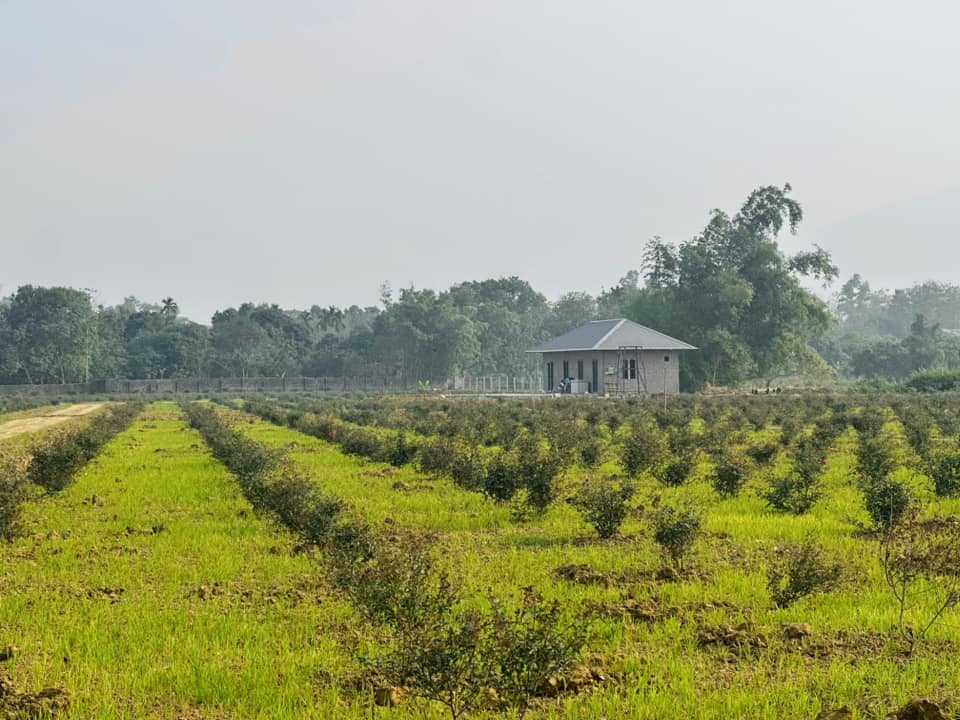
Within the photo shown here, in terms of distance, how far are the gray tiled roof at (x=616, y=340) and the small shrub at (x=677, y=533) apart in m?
48.1

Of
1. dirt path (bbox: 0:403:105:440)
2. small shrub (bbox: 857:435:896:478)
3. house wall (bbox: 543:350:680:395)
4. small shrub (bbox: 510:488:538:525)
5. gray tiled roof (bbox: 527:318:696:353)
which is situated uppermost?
gray tiled roof (bbox: 527:318:696:353)

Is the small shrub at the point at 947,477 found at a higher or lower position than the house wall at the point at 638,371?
lower

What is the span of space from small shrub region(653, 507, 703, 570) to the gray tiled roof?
48099 millimetres

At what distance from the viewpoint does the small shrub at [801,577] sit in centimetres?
868

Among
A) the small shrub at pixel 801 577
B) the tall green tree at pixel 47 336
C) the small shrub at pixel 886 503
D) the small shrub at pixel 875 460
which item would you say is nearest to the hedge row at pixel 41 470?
the small shrub at pixel 801 577

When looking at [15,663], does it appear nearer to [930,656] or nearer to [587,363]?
[930,656]

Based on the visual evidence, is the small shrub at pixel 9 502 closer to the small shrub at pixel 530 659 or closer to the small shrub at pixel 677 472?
the small shrub at pixel 530 659

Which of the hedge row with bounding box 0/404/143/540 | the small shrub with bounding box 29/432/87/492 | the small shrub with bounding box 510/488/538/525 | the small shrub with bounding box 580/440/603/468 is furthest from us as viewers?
the small shrub with bounding box 580/440/603/468

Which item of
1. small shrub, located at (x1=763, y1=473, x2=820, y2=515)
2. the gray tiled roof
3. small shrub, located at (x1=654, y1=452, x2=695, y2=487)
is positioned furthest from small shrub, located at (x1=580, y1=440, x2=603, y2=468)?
the gray tiled roof

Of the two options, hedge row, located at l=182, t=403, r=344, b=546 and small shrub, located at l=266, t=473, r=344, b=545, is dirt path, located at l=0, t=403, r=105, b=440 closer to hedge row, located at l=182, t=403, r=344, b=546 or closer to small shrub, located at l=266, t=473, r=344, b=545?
hedge row, located at l=182, t=403, r=344, b=546

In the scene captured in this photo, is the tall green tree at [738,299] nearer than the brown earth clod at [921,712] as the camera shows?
No

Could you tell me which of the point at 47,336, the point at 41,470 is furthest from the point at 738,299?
the point at 47,336

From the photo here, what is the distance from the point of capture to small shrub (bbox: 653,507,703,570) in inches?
404

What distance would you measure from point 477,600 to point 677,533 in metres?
2.76
